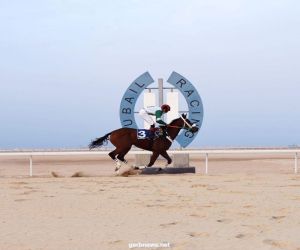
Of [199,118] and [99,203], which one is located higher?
[199,118]

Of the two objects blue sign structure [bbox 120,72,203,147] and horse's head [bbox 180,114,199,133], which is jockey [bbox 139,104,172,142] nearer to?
horse's head [bbox 180,114,199,133]

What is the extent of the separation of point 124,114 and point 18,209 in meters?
8.98

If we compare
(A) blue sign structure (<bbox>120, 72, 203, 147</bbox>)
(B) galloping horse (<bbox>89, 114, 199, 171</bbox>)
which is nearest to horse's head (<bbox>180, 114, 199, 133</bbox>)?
(B) galloping horse (<bbox>89, 114, 199, 171</bbox>)

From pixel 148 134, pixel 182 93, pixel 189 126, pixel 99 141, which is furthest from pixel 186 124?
pixel 99 141

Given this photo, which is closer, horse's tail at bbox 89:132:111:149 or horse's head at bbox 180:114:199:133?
horse's head at bbox 180:114:199:133

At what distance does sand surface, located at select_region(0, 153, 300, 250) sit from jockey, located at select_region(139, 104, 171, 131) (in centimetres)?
446

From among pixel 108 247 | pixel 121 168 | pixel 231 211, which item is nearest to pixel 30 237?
pixel 108 247

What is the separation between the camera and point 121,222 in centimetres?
670

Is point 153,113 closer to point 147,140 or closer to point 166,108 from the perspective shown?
point 166,108

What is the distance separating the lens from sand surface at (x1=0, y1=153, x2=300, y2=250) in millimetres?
5657

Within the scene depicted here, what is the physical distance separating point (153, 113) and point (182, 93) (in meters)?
1.54

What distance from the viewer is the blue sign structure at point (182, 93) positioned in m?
16.3

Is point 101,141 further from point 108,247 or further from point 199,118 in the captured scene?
point 108,247

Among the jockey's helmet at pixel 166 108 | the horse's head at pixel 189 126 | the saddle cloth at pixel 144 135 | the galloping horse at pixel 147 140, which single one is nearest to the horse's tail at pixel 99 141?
the galloping horse at pixel 147 140
